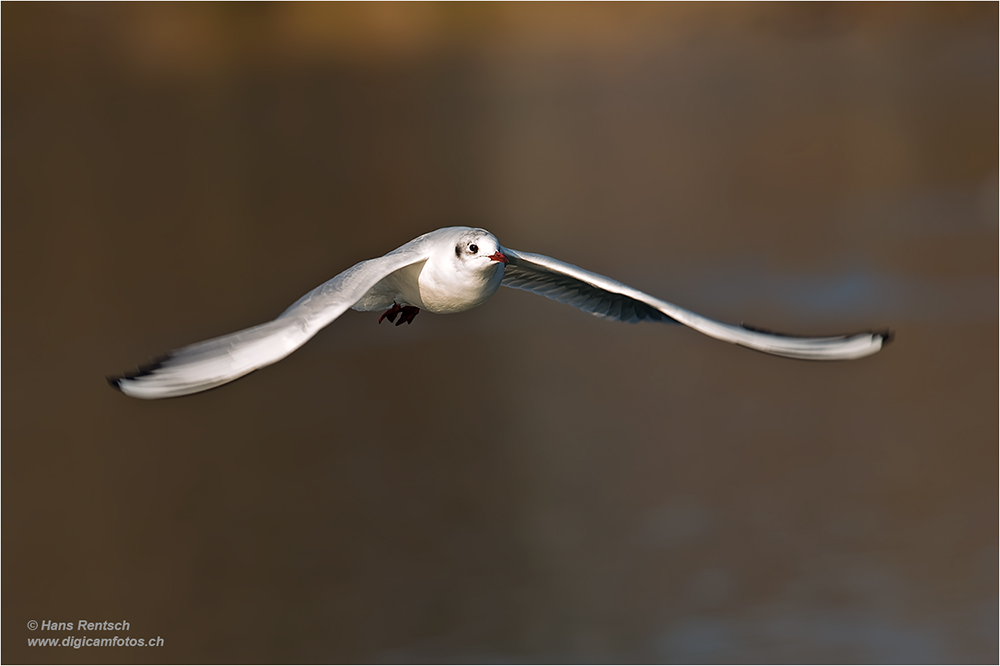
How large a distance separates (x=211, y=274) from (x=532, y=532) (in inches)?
132

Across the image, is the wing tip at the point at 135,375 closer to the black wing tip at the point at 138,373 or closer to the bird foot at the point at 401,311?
the black wing tip at the point at 138,373

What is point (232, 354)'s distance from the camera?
7.13ft

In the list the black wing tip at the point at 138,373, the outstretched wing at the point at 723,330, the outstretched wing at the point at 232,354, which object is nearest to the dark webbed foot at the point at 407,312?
the outstretched wing at the point at 723,330

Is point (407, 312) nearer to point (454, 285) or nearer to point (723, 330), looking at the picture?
point (454, 285)

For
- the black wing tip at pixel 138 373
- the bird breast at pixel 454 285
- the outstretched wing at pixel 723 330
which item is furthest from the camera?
the outstretched wing at pixel 723 330

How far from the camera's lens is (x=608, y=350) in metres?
7.76

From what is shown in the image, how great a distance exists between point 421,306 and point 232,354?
2.52 feet

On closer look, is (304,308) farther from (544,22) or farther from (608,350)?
(544,22)

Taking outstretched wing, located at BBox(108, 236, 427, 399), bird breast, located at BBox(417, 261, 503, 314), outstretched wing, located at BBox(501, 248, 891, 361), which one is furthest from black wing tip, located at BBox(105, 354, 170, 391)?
outstretched wing, located at BBox(501, 248, 891, 361)

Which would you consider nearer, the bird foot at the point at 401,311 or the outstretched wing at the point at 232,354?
the outstretched wing at the point at 232,354

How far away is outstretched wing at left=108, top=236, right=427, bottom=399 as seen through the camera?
82.1 inches

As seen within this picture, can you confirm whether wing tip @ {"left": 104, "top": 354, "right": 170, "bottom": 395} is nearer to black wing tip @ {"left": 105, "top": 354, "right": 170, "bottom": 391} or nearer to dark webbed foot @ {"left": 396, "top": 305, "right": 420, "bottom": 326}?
black wing tip @ {"left": 105, "top": 354, "right": 170, "bottom": 391}

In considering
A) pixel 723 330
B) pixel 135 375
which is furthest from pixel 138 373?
pixel 723 330

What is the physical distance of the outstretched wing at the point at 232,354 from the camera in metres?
2.09
